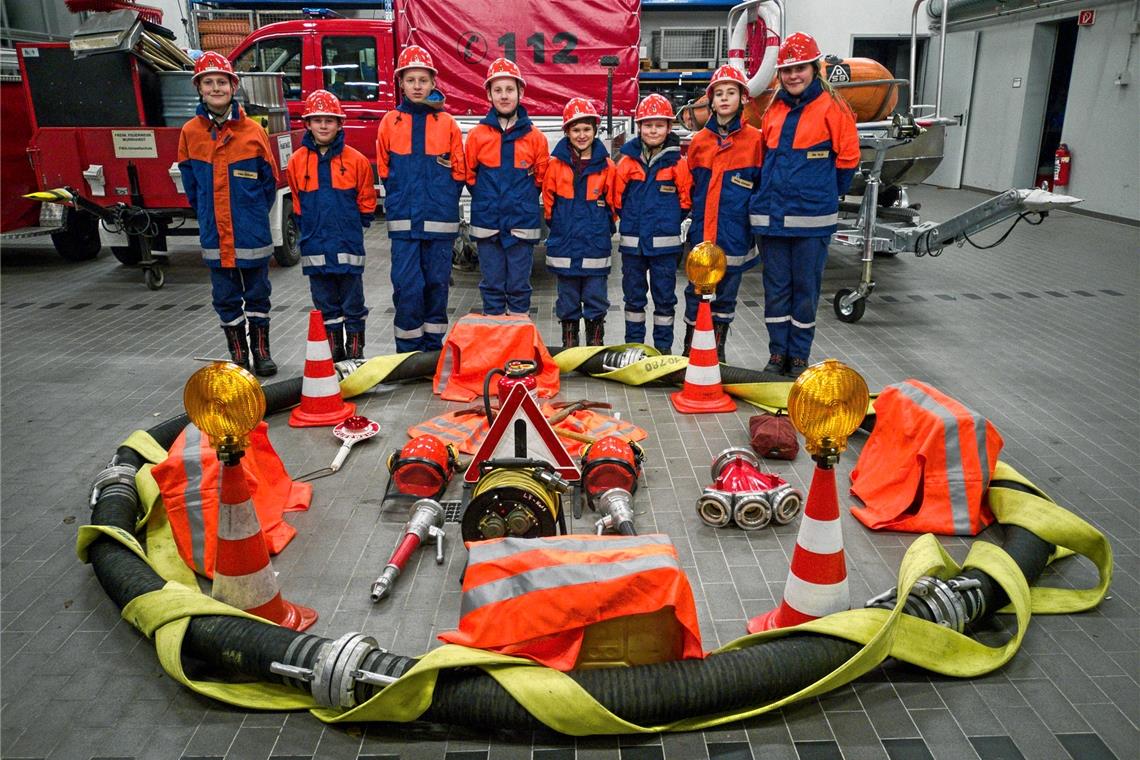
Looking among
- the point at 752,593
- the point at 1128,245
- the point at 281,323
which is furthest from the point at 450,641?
the point at 1128,245

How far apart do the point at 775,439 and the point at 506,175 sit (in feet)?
8.92

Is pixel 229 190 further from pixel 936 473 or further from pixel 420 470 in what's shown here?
pixel 936 473

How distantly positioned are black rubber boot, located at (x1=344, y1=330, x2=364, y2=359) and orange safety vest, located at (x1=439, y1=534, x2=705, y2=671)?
357cm

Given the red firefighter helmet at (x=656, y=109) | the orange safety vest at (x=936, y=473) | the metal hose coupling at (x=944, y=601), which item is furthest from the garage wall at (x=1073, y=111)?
the metal hose coupling at (x=944, y=601)

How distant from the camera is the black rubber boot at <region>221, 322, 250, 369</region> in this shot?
5.69 meters

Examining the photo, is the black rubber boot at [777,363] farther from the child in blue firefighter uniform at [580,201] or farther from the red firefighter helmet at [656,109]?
the red firefighter helmet at [656,109]

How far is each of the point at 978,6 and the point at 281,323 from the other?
14.1 m

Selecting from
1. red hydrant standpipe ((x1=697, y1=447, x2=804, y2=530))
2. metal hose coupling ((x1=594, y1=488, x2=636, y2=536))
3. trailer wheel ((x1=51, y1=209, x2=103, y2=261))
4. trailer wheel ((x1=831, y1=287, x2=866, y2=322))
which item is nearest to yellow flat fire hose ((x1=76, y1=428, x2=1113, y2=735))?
red hydrant standpipe ((x1=697, y1=447, x2=804, y2=530))

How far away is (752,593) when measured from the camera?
9.82ft

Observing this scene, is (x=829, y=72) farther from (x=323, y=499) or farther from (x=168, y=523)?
(x=168, y=523)

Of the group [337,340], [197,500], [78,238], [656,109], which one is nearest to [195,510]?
[197,500]

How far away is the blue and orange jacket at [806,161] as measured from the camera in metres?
4.93

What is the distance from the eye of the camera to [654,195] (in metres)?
5.38

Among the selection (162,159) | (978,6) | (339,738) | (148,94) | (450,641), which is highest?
(978,6)
